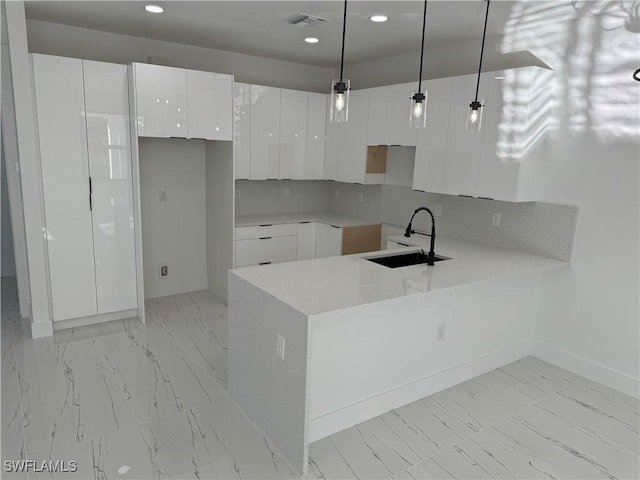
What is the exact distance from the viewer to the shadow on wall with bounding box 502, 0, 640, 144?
2.96 metres

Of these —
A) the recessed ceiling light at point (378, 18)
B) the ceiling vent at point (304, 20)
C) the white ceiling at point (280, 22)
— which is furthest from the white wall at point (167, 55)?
the recessed ceiling light at point (378, 18)

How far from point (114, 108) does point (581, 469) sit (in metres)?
4.16

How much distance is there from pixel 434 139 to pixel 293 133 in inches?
62.3

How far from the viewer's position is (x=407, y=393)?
2.97 m

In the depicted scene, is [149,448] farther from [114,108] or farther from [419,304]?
[114,108]

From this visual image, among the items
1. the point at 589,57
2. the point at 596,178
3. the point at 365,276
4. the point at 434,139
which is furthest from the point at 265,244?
the point at 589,57

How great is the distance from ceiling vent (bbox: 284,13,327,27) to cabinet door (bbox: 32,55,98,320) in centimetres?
174

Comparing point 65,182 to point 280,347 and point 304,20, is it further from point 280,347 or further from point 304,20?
point 280,347

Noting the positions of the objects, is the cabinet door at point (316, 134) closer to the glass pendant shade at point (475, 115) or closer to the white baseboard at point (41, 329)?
the glass pendant shade at point (475, 115)

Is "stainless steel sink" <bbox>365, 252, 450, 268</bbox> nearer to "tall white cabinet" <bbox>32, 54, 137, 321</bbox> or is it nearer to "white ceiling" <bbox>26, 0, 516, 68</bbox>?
"white ceiling" <bbox>26, 0, 516, 68</bbox>

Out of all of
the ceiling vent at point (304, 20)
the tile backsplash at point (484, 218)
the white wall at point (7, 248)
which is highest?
the ceiling vent at point (304, 20)

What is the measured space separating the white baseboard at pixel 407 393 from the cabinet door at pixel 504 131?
50.0 inches

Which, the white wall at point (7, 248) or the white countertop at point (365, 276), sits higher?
the white countertop at point (365, 276)

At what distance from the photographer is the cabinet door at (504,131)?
3.27 m
